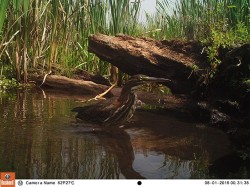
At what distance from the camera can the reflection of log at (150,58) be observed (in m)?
6.90

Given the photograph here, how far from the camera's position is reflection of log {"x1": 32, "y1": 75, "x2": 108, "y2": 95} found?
28.5 feet

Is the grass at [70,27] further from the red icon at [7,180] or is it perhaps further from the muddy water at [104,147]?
the red icon at [7,180]

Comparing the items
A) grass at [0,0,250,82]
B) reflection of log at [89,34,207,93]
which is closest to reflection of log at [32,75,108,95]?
grass at [0,0,250,82]

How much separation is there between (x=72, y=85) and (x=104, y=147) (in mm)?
5227

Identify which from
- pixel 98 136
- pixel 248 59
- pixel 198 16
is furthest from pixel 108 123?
pixel 198 16

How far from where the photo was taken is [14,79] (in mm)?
9281

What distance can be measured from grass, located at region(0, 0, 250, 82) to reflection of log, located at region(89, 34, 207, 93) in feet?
5.45

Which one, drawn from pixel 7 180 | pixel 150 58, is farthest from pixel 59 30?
pixel 7 180

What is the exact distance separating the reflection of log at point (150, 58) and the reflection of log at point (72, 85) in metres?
1.39

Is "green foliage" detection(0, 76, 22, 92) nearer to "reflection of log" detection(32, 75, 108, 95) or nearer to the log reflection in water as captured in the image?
"reflection of log" detection(32, 75, 108, 95)

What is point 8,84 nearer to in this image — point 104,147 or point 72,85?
point 72,85

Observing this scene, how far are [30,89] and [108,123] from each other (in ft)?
15.6

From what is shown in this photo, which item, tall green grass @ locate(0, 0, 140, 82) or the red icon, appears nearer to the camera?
the red icon

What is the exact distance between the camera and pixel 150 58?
7.06 m
